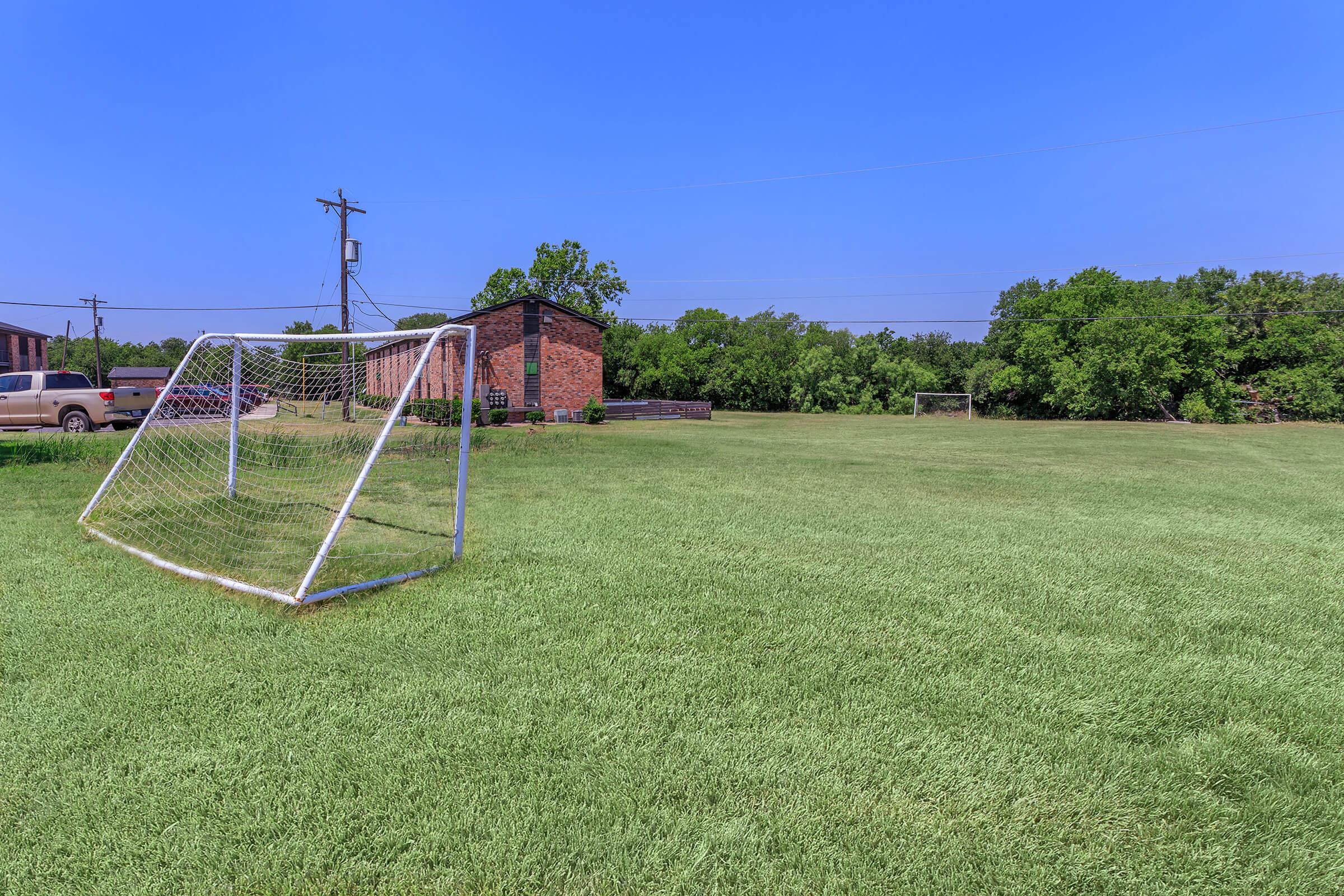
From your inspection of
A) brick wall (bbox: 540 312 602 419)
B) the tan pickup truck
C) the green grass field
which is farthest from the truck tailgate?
brick wall (bbox: 540 312 602 419)

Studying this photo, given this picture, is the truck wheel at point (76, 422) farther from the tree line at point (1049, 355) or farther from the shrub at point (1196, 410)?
the shrub at point (1196, 410)

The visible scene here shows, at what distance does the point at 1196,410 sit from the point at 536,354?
33.9 meters

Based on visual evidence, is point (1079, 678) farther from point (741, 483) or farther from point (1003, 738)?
point (741, 483)

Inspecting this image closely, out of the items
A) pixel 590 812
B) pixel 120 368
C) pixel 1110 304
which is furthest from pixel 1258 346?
pixel 120 368

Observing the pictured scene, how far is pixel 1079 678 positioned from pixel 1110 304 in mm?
47092

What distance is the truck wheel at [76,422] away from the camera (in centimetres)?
1609

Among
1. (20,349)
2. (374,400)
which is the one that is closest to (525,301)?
(374,400)

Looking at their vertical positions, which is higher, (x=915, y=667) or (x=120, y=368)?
(x=120, y=368)

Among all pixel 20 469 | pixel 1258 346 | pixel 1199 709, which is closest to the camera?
pixel 1199 709

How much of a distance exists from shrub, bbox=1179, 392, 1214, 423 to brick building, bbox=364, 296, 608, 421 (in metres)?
31.0

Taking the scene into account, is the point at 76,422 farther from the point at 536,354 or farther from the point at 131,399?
the point at 536,354

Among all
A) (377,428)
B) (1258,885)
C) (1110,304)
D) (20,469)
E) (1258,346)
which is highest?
(1110,304)

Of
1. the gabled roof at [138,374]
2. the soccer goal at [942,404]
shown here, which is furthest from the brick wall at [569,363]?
the gabled roof at [138,374]

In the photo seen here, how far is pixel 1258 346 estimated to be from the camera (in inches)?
1412
